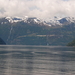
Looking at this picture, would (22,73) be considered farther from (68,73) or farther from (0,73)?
(68,73)

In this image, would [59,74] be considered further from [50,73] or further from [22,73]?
[22,73]

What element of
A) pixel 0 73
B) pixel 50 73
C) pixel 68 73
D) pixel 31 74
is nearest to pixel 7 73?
pixel 0 73

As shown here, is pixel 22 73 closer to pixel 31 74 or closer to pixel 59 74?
pixel 31 74

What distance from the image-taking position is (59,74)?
74.8 metres

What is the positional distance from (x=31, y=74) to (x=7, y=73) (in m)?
7.60

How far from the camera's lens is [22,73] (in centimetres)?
7594

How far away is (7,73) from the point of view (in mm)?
75562

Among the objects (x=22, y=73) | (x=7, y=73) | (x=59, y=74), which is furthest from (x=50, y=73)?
(x=7, y=73)

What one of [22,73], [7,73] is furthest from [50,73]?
[7,73]

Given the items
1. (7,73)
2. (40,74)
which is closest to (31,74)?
(40,74)

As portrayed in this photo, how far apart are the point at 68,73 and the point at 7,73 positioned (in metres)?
19.2

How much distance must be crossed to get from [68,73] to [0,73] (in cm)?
2128

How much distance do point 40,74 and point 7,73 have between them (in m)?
10.4

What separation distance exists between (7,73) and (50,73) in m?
13.4
